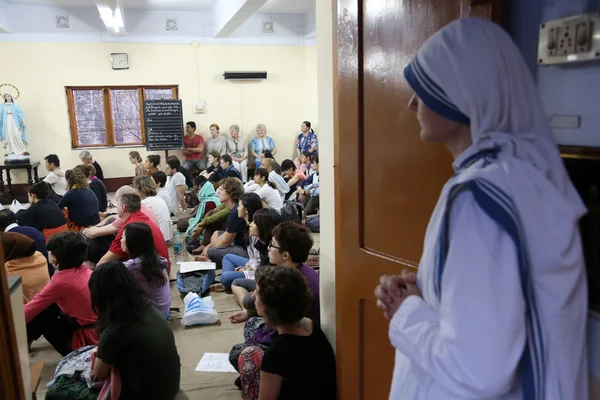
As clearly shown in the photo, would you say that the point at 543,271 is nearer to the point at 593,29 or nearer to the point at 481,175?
the point at 481,175

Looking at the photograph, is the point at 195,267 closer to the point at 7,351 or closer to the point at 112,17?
the point at 7,351

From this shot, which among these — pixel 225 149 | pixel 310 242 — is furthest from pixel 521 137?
pixel 225 149

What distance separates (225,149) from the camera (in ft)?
30.7

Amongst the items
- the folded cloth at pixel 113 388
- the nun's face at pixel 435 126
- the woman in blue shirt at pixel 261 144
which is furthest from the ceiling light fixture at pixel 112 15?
the nun's face at pixel 435 126

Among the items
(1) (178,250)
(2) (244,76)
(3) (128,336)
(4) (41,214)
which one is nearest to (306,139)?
(2) (244,76)

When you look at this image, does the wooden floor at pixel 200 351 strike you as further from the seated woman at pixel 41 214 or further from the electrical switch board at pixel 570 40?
the electrical switch board at pixel 570 40

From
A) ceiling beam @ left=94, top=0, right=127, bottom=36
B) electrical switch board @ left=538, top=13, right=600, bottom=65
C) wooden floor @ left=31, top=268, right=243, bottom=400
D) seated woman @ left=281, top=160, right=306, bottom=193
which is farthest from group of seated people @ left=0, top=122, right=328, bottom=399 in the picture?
ceiling beam @ left=94, top=0, right=127, bottom=36

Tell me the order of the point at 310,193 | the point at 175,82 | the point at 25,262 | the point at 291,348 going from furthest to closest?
the point at 175,82, the point at 310,193, the point at 25,262, the point at 291,348

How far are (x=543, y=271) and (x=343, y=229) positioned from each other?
0.97m

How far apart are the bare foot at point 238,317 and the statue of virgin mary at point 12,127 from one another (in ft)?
21.8

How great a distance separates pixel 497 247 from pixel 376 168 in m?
0.79

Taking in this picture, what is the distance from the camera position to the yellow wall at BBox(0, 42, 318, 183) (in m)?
8.52

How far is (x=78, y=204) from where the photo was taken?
465cm

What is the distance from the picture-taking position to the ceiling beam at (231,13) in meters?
6.17
